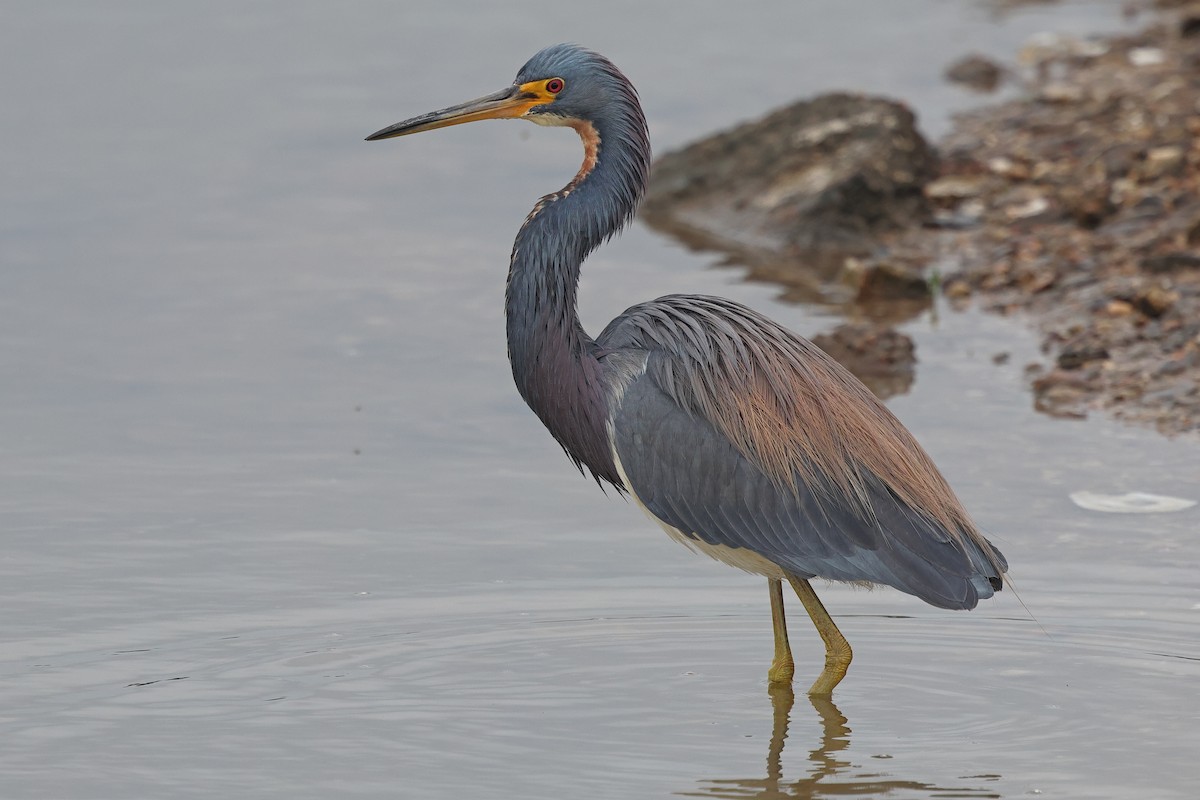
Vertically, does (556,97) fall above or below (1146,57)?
below

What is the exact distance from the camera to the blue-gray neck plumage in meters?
7.59

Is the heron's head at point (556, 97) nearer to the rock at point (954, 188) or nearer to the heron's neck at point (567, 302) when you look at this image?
the heron's neck at point (567, 302)

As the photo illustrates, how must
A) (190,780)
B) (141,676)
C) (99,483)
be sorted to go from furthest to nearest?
(99,483) < (141,676) < (190,780)

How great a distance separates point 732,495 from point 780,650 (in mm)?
639

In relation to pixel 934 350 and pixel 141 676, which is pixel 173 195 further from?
pixel 141 676

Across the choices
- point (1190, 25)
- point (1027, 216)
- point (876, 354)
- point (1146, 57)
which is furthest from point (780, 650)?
point (1190, 25)

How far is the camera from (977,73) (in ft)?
57.6

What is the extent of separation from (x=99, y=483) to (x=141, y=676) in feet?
7.48

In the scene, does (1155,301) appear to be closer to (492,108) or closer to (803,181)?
(803,181)

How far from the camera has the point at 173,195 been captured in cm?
1484

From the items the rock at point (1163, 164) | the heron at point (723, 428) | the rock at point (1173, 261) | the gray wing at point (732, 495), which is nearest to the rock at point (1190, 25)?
the rock at point (1163, 164)

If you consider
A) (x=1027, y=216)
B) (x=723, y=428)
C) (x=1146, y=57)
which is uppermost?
(x=1146, y=57)

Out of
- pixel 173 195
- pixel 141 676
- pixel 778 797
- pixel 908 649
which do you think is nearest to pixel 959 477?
pixel 908 649

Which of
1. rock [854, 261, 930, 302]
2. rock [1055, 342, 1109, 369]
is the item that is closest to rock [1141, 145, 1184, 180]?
rock [854, 261, 930, 302]
